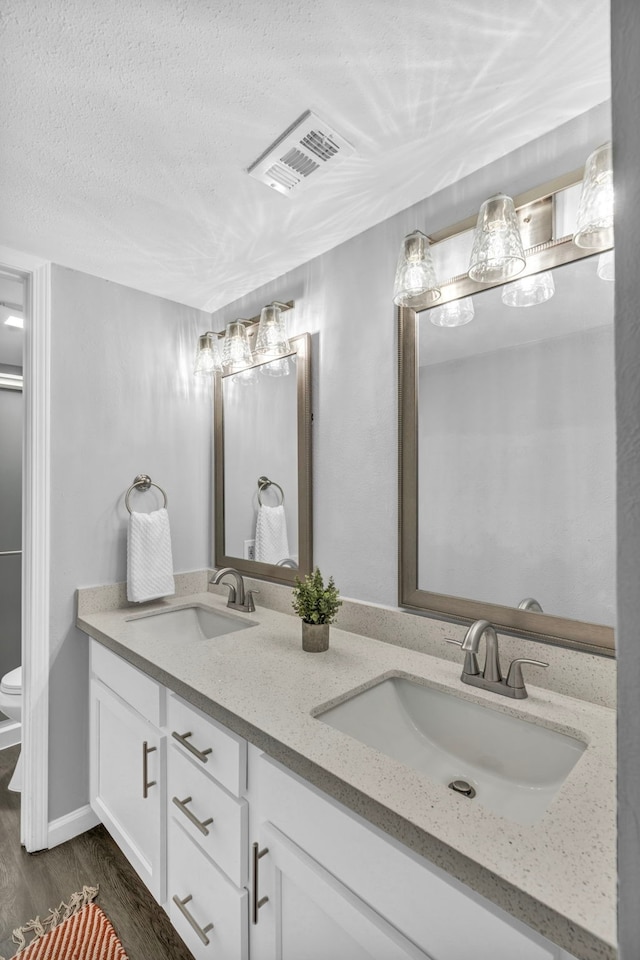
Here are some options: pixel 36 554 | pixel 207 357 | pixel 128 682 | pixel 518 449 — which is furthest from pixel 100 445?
pixel 518 449

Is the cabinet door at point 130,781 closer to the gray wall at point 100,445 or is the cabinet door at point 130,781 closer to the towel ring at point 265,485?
the gray wall at point 100,445

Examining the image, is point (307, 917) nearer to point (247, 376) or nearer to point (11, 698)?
point (247, 376)

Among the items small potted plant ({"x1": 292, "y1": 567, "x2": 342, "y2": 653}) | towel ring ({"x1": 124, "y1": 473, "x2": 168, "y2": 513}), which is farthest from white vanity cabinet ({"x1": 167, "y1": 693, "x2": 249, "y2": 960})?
towel ring ({"x1": 124, "y1": 473, "x2": 168, "y2": 513})

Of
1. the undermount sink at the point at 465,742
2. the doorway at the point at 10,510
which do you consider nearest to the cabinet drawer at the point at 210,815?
the undermount sink at the point at 465,742

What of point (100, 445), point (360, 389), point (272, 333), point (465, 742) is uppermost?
point (272, 333)

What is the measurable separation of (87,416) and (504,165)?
1.67 metres

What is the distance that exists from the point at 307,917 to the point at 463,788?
389 millimetres

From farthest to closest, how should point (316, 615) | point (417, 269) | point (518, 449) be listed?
1. point (316, 615)
2. point (417, 269)
3. point (518, 449)

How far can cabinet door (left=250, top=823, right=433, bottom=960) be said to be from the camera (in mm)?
767

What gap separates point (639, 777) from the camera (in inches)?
15.4

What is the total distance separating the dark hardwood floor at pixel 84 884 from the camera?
1.41 m

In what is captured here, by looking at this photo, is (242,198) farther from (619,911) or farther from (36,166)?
(619,911)

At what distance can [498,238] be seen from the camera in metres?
1.15

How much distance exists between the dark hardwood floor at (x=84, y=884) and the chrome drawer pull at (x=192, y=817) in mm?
497
